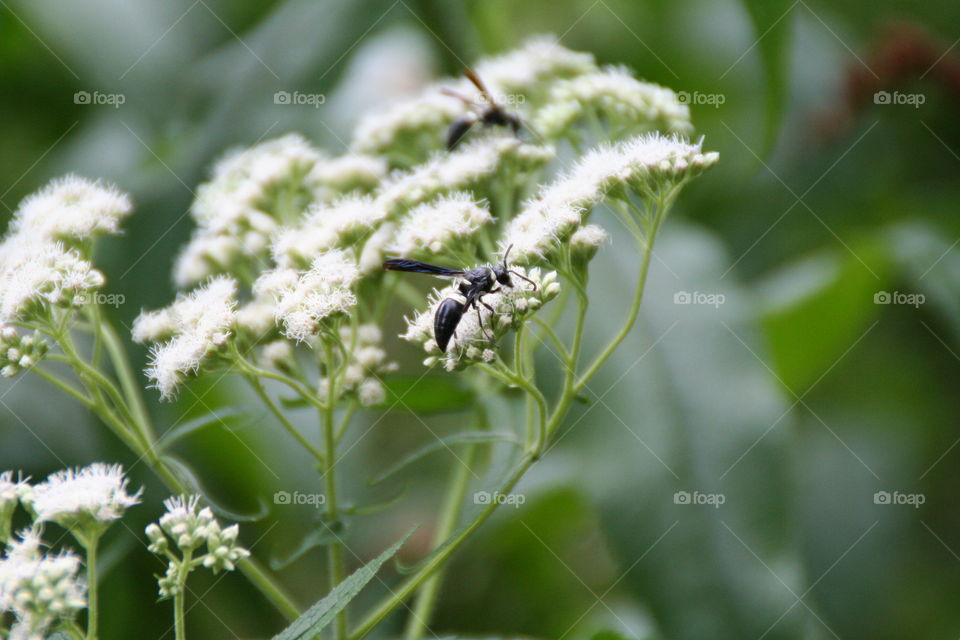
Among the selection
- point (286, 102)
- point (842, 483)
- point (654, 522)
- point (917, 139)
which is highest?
point (917, 139)

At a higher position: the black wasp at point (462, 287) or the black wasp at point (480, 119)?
the black wasp at point (480, 119)

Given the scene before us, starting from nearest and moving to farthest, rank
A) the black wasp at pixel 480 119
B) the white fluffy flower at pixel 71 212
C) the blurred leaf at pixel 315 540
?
the blurred leaf at pixel 315 540 → the white fluffy flower at pixel 71 212 → the black wasp at pixel 480 119

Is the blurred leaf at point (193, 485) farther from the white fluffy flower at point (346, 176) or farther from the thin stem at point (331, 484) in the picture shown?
the white fluffy flower at point (346, 176)

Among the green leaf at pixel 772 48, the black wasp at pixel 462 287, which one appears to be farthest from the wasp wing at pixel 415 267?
the green leaf at pixel 772 48

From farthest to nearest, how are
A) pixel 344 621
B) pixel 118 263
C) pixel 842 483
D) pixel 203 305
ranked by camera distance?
pixel 842 483 → pixel 118 263 → pixel 203 305 → pixel 344 621

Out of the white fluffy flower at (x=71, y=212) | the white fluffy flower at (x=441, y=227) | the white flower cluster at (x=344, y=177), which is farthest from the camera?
the white flower cluster at (x=344, y=177)

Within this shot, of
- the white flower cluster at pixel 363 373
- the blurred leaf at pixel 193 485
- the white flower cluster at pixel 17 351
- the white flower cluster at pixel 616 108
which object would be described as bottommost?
the blurred leaf at pixel 193 485

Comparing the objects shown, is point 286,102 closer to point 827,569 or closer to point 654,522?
point 654,522

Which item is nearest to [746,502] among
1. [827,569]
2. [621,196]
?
[621,196]
